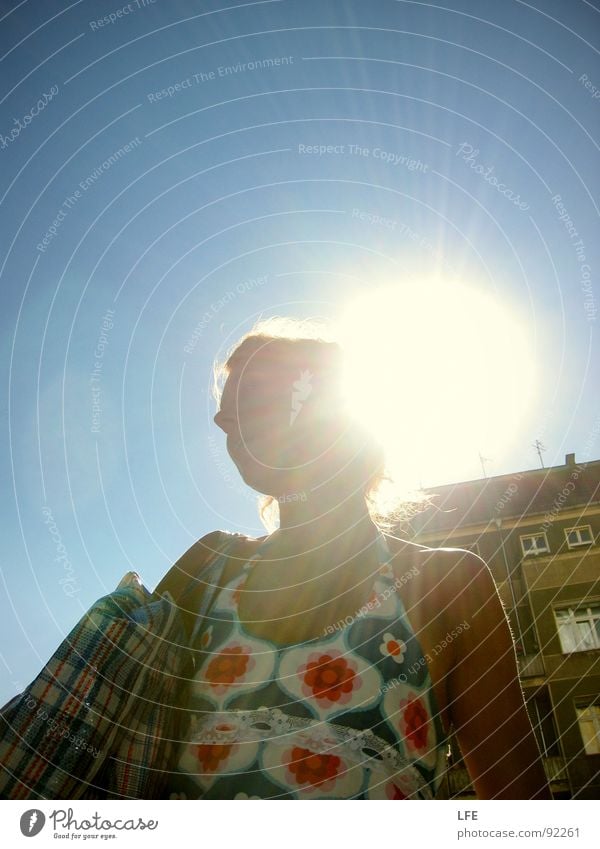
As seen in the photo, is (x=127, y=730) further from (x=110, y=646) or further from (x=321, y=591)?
(x=321, y=591)

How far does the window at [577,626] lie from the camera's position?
59.1ft

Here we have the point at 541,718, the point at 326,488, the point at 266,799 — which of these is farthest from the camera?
the point at 541,718

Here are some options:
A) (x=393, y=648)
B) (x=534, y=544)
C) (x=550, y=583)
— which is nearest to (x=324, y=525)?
(x=393, y=648)

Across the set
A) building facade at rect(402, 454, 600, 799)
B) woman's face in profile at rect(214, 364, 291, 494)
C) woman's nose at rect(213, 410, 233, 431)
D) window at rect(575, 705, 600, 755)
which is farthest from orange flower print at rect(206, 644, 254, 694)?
window at rect(575, 705, 600, 755)

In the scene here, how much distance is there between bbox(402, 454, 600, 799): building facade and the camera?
16.8 m

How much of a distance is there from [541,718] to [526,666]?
4.86 ft

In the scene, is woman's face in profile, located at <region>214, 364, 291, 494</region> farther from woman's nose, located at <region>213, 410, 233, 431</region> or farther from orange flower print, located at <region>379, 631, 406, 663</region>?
orange flower print, located at <region>379, 631, 406, 663</region>

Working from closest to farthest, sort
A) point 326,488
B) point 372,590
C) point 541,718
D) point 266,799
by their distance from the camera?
point 266,799, point 372,590, point 326,488, point 541,718

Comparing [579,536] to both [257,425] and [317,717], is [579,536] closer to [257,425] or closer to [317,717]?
[257,425]

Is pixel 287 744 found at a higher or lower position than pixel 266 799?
higher

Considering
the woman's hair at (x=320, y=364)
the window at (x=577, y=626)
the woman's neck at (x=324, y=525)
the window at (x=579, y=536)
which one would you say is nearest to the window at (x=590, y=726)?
Result: the window at (x=577, y=626)

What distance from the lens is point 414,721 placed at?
1543mm

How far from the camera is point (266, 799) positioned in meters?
1.47

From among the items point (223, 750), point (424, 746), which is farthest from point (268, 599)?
point (424, 746)
